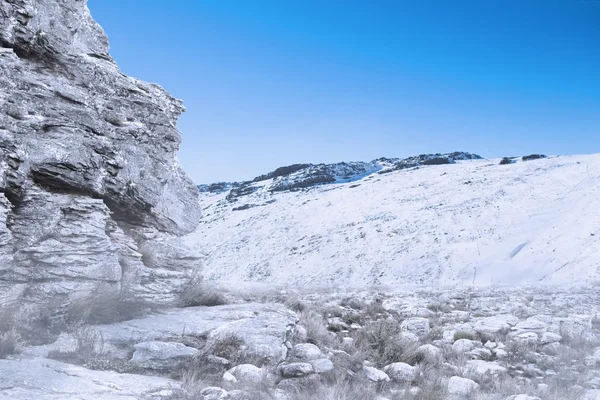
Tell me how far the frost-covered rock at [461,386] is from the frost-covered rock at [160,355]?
147 inches

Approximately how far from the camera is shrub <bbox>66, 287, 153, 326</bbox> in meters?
6.72

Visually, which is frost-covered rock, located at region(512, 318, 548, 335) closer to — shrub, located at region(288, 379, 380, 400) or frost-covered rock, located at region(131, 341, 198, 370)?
shrub, located at region(288, 379, 380, 400)

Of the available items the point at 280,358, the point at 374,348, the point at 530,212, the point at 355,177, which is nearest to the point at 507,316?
the point at 374,348

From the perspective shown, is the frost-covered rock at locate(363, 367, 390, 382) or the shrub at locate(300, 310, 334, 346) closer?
the frost-covered rock at locate(363, 367, 390, 382)

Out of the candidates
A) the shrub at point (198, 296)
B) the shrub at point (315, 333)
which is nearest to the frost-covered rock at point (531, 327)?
the shrub at point (315, 333)

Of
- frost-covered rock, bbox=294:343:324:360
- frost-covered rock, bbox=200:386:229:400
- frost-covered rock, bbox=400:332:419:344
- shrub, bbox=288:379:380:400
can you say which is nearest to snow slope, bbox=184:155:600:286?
frost-covered rock, bbox=400:332:419:344

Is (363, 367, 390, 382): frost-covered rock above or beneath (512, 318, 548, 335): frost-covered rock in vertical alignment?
above

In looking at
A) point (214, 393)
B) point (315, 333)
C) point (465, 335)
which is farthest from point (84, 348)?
point (465, 335)

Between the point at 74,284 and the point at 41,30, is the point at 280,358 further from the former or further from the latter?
the point at 41,30

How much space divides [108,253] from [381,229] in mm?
32074

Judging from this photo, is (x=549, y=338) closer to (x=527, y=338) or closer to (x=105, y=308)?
(x=527, y=338)

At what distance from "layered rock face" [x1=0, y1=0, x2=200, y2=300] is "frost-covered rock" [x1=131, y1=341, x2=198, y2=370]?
4.73ft

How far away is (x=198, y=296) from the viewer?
31.2 feet

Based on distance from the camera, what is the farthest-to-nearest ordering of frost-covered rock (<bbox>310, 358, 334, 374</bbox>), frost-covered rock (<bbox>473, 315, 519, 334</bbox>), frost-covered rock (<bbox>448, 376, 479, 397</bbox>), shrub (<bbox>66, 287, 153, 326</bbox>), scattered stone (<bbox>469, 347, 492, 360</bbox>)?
frost-covered rock (<bbox>473, 315, 519, 334</bbox>)
scattered stone (<bbox>469, 347, 492, 360</bbox>)
shrub (<bbox>66, 287, 153, 326</bbox>)
frost-covered rock (<bbox>310, 358, 334, 374</bbox>)
frost-covered rock (<bbox>448, 376, 479, 397</bbox>)
